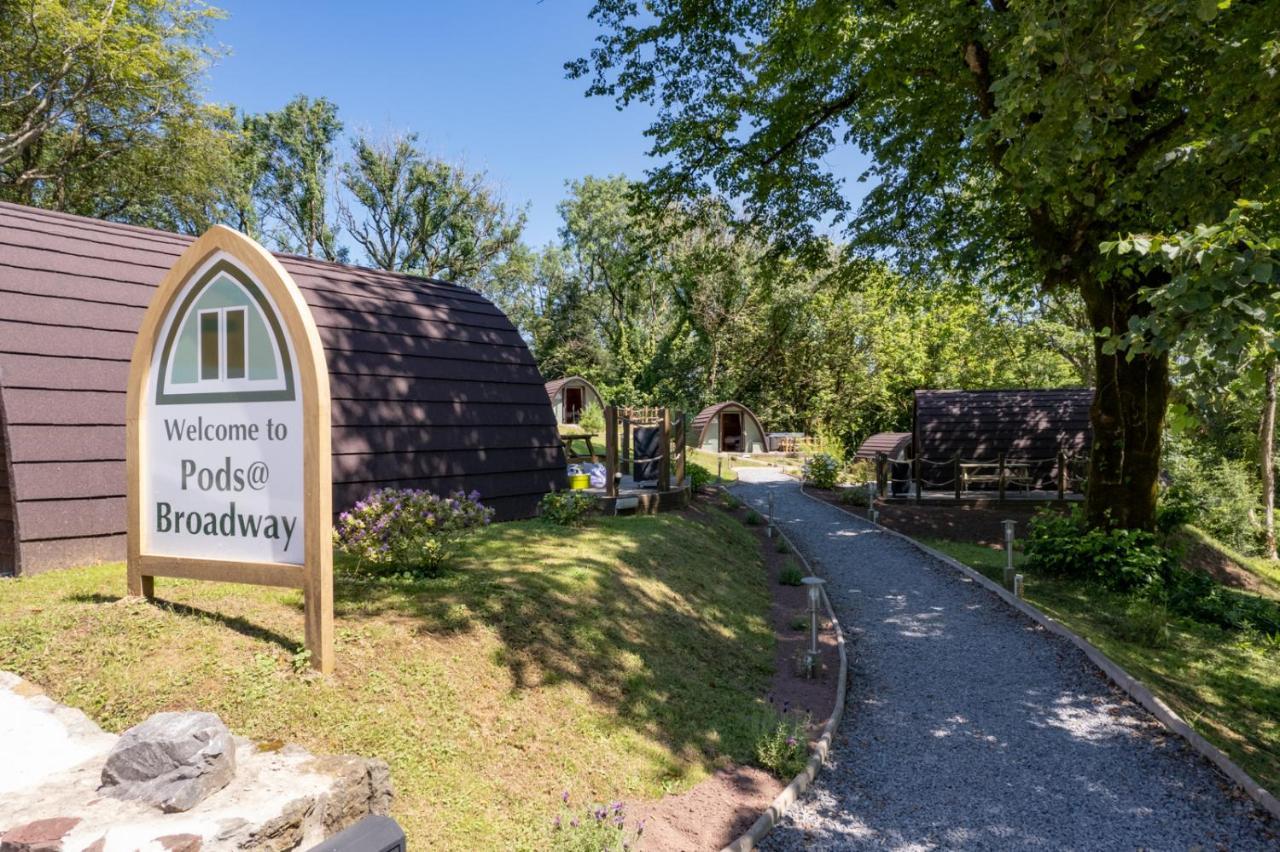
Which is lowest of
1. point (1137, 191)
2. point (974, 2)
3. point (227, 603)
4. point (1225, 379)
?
point (227, 603)

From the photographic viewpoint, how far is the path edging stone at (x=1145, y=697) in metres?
5.04

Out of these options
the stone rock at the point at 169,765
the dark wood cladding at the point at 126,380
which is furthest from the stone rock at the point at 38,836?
the dark wood cladding at the point at 126,380

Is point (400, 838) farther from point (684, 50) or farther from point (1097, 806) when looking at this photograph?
point (684, 50)

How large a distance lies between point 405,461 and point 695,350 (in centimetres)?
3152

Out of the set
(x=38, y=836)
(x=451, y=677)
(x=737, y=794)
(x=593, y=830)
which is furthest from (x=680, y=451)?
(x=38, y=836)

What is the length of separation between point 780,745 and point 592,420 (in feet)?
90.6

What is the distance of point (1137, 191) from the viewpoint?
26.3 ft

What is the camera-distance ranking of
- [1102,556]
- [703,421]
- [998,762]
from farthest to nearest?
[703,421] < [1102,556] < [998,762]

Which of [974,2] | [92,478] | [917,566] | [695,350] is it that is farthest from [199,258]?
[695,350]

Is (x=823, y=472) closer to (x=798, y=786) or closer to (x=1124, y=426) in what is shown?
(x=1124, y=426)

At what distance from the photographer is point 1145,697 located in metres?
6.51

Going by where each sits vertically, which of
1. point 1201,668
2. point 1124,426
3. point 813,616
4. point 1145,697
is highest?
point 1124,426

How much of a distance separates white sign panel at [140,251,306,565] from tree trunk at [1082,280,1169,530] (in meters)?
11.8

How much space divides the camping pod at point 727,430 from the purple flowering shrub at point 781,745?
27.7m
